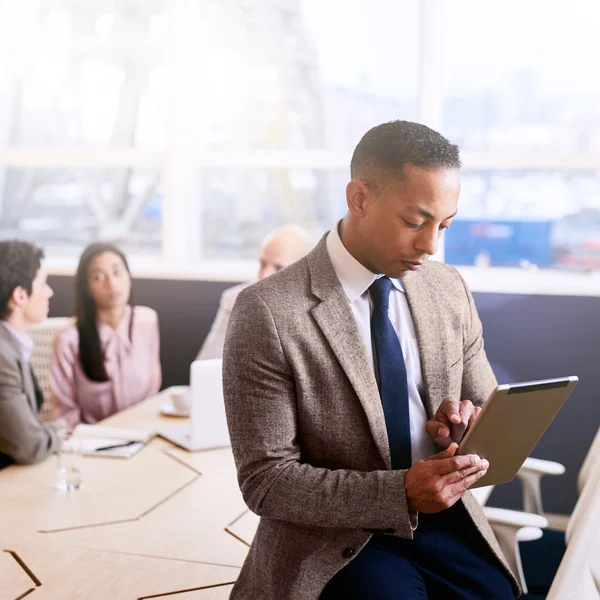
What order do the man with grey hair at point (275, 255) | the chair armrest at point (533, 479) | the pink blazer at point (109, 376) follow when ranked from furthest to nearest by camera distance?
the man with grey hair at point (275, 255) → the pink blazer at point (109, 376) → the chair armrest at point (533, 479)

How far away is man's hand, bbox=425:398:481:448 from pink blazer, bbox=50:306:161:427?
2060 mm

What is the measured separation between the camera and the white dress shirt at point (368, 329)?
1489mm

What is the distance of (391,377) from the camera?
57.6 inches

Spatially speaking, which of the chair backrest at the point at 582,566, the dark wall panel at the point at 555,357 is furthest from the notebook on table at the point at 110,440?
the dark wall panel at the point at 555,357

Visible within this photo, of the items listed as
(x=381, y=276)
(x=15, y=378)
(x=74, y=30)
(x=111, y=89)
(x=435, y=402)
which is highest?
(x=74, y=30)

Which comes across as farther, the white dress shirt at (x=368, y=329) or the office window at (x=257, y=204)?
the office window at (x=257, y=204)

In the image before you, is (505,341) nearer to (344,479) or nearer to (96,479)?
(96,479)

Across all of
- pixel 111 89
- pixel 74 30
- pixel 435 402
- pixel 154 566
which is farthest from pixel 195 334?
pixel 435 402

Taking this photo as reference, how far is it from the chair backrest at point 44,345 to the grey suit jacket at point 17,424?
1592 millimetres

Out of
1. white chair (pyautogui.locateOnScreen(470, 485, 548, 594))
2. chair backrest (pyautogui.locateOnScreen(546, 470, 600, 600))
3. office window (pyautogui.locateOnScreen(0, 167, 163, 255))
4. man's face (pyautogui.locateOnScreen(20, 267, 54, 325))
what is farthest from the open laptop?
office window (pyautogui.locateOnScreen(0, 167, 163, 255))

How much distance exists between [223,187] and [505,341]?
69.0 inches

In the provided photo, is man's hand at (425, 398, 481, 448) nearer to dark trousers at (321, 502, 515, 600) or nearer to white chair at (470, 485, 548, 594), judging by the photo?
dark trousers at (321, 502, 515, 600)

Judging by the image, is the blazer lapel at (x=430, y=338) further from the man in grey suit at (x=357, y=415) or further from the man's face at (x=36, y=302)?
the man's face at (x=36, y=302)

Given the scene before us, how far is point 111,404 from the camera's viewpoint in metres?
3.37
